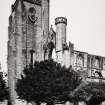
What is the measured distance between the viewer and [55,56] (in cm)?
3747

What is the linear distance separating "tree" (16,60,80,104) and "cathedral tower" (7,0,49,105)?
28.2ft

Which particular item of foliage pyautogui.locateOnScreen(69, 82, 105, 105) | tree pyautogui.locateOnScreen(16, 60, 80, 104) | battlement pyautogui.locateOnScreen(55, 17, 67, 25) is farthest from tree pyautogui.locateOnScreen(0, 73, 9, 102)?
foliage pyautogui.locateOnScreen(69, 82, 105, 105)

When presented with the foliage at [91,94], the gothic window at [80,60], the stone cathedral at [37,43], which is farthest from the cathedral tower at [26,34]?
the foliage at [91,94]

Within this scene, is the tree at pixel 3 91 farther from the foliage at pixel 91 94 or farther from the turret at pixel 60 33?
the foliage at pixel 91 94

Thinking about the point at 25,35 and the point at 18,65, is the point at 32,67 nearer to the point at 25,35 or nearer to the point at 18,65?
the point at 18,65

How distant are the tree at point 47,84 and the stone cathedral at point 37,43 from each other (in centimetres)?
728

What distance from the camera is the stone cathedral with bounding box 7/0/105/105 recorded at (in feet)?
122

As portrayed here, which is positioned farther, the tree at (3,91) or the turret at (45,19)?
the turret at (45,19)

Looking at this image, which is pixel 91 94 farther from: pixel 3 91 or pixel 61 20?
pixel 3 91

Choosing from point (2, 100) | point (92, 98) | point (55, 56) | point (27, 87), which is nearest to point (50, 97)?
point (27, 87)

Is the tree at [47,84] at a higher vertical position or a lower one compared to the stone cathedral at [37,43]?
lower

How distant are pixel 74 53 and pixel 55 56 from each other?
3.61 meters

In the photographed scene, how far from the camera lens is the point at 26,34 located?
38.7 metres

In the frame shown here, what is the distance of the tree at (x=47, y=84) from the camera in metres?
27.0
